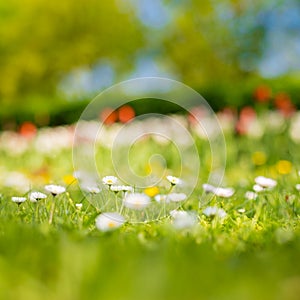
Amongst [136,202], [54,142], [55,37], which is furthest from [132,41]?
[136,202]

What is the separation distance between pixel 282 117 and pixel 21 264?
4.70 meters

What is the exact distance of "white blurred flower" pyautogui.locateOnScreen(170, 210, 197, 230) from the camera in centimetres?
186

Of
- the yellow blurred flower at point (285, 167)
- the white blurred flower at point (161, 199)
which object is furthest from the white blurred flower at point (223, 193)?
the yellow blurred flower at point (285, 167)

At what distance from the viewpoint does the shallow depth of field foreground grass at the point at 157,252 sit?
103 cm

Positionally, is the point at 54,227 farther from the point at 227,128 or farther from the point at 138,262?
the point at 227,128

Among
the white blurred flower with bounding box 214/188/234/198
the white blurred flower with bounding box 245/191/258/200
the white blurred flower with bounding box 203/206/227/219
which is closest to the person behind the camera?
the white blurred flower with bounding box 203/206/227/219

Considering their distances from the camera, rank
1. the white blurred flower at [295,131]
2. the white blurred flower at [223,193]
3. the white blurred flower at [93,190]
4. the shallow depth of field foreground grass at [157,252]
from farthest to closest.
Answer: the white blurred flower at [295,131] < the white blurred flower at [223,193] < the white blurred flower at [93,190] < the shallow depth of field foreground grass at [157,252]

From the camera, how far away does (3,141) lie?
6.96 m

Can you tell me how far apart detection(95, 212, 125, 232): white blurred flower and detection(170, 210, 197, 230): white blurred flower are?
206 mm

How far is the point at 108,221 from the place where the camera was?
1.90 meters

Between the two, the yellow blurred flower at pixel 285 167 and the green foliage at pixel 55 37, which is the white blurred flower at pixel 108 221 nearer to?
the yellow blurred flower at pixel 285 167

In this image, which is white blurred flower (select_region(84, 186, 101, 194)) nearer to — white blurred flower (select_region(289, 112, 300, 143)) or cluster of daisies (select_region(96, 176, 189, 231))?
cluster of daisies (select_region(96, 176, 189, 231))

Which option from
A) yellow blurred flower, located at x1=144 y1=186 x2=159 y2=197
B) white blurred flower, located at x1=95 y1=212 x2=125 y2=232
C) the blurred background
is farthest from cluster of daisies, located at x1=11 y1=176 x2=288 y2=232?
the blurred background

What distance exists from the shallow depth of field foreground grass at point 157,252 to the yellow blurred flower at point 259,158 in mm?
1977
